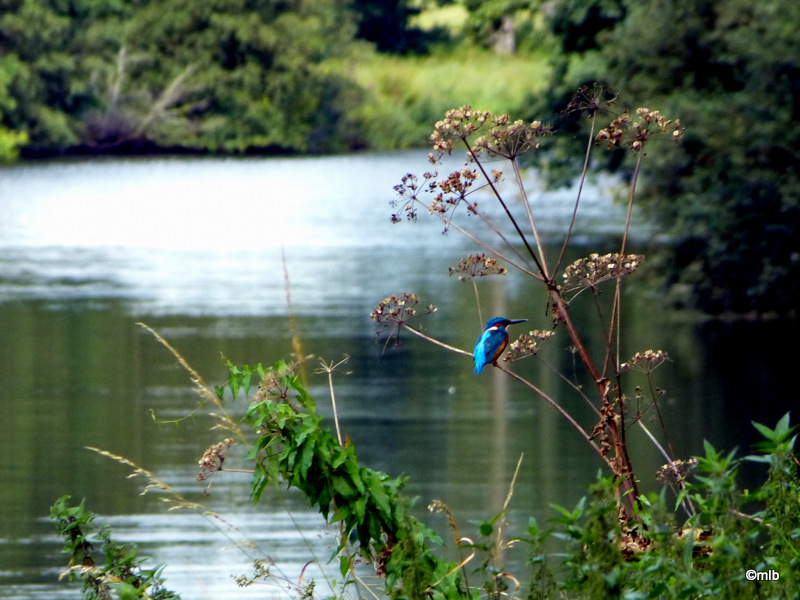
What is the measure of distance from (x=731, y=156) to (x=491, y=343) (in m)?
11.0

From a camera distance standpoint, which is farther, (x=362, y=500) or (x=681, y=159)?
(x=681, y=159)

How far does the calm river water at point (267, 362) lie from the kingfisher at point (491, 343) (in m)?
0.64

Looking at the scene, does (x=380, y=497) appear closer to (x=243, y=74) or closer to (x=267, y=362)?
(x=267, y=362)

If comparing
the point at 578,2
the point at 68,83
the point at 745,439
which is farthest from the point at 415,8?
the point at 745,439

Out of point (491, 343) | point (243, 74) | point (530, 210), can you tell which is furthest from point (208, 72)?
point (530, 210)

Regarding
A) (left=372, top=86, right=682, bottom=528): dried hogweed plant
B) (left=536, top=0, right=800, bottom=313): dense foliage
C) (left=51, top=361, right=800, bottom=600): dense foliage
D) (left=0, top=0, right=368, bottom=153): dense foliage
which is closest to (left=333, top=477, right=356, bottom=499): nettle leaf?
(left=51, top=361, right=800, bottom=600): dense foliage

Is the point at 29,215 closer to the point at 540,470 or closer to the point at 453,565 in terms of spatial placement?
the point at 540,470

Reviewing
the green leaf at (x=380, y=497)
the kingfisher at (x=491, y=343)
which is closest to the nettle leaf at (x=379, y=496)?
the green leaf at (x=380, y=497)

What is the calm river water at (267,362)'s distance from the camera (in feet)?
23.4

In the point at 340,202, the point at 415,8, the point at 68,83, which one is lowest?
the point at 340,202

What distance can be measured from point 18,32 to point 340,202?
830 inches

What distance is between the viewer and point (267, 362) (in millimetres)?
11672

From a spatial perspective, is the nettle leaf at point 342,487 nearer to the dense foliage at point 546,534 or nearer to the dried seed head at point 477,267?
the dense foliage at point 546,534

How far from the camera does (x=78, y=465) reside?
28.1ft
